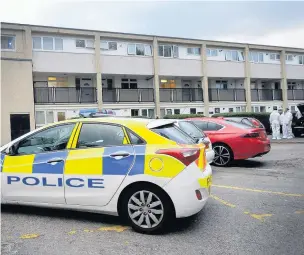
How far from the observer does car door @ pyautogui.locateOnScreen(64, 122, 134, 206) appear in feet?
13.6

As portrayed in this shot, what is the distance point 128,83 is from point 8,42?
32.8 feet

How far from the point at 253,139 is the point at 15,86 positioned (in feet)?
58.9

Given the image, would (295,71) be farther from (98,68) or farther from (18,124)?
(18,124)

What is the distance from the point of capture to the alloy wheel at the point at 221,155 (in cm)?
925

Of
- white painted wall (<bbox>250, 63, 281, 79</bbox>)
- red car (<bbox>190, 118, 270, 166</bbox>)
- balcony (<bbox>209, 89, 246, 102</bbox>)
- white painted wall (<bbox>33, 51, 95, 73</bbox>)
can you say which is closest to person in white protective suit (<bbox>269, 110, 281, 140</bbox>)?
red car (<bbox>190, 118, 270, 166</bbox>)

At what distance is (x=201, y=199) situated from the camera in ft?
13.4

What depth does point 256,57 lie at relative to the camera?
33.6 m

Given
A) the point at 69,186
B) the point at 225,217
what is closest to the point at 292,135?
the point at 225,217

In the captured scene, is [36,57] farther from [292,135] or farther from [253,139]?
[253,139]

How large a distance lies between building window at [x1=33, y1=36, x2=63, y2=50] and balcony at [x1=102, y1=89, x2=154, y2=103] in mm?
4816

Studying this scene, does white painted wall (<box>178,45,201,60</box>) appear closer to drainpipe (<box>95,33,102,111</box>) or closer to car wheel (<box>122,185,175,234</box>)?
drainpipe (<box>95,33,102,111</box>)

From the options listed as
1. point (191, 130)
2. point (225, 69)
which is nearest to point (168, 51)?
point (225, 69)

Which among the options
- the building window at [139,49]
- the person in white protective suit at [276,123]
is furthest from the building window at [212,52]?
the person in white protective suit at [276,123]

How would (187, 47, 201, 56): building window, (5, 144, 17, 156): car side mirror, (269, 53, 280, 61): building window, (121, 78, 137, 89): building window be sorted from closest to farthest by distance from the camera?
(5, 144, 17, 156): car side mirror, (121, 78, 137, 89): building window, (187, 47, 201, 56): building window, (269, 53, 280, 61): building window
